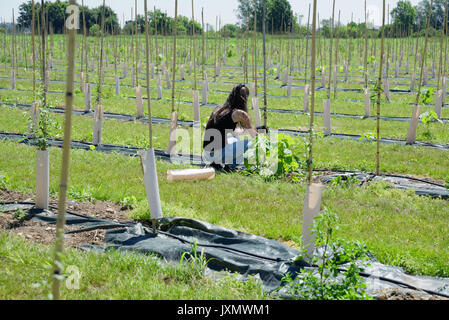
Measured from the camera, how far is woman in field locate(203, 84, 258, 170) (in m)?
6.95

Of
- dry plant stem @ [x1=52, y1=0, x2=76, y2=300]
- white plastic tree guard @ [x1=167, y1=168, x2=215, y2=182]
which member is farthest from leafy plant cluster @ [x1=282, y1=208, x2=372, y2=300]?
white plastic tree guard @ [x1=167, y1=168, x2=215, y2=182]

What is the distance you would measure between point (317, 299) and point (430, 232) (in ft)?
7.24

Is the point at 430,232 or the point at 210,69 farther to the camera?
the point at 210,69

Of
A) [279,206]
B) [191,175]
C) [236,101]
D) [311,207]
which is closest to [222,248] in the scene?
[311,207]

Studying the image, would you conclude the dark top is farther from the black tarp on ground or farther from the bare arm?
the black tarp on ground

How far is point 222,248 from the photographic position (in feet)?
13.4

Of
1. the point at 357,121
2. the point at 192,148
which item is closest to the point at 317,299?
the point at 192,148

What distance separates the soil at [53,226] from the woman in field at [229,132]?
2137 mm

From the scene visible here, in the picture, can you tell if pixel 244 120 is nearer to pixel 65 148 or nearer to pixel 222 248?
pixel 222 248

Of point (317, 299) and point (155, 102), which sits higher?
point (155, 102)

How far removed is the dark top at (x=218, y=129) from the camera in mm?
6992

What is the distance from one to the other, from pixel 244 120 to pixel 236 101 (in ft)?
1.06

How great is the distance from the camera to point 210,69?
25875 mm
